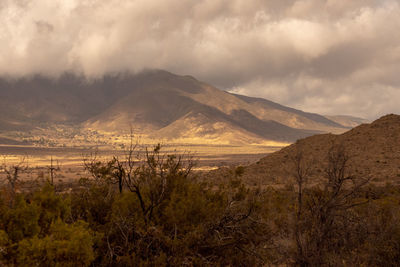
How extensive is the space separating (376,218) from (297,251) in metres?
5.02

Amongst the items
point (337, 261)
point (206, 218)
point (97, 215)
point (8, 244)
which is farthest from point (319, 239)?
point (8, 244)

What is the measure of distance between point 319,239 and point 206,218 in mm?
3217

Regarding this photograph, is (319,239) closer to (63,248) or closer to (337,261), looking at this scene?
(337,261)

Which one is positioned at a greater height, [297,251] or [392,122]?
[392,122]

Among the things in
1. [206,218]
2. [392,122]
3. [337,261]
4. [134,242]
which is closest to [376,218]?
[337,261]

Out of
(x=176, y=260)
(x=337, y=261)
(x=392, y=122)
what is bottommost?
(x=337, y=261)

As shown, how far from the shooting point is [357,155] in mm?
36125

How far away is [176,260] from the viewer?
6.82 m

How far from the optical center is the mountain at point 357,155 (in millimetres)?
32628

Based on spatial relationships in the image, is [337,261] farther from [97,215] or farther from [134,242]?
[97,215]

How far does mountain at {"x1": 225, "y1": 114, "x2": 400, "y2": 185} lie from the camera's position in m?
32.6

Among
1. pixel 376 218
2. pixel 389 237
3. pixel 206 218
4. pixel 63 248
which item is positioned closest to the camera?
pixel 63 248

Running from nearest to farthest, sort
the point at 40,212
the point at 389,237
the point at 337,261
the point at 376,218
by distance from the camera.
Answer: the point at 40,212 → the point at 337,261 → the point at 389,237 → the point at 376,218

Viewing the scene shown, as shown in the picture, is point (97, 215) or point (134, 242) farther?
point (97, 215)
